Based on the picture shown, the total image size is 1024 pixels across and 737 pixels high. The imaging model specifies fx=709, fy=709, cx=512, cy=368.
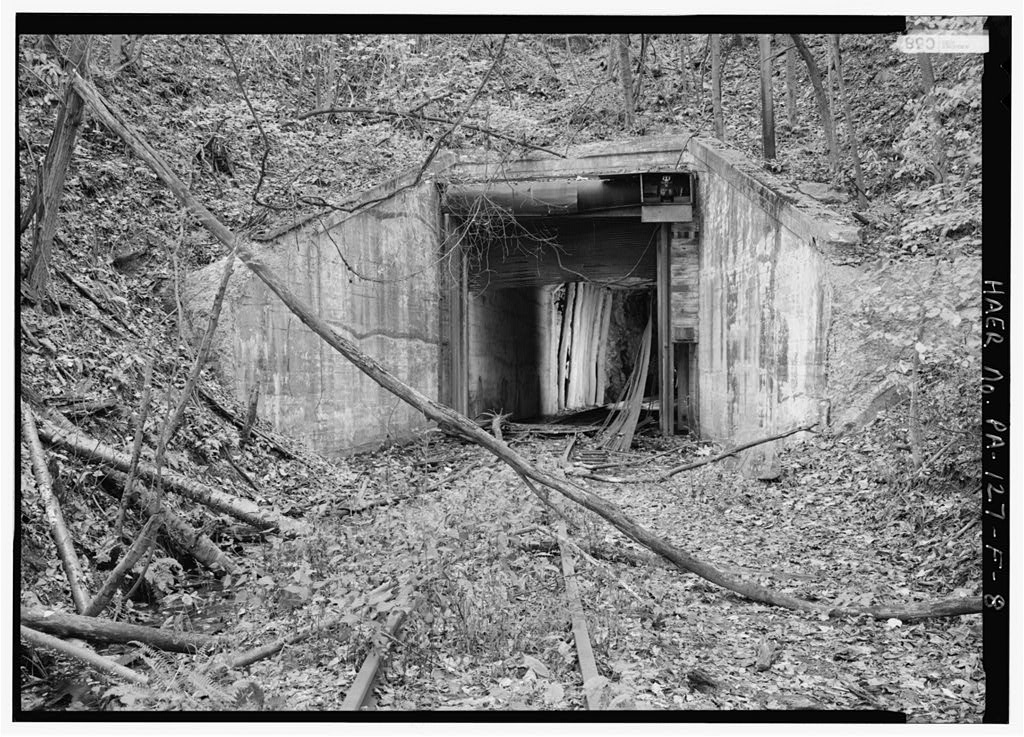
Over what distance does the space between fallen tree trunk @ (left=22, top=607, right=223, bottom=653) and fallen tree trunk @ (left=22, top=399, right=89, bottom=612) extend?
0.29m

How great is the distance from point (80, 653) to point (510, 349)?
15.3m

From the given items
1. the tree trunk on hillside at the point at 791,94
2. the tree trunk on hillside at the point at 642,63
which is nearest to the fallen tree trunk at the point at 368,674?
the tree trunk on hillside at the point at 642,63

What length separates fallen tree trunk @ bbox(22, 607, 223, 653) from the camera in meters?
3.87

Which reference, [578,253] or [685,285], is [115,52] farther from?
[578,253]

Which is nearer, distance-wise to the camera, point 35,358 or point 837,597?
point 837,597

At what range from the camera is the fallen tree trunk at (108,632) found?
152 inches

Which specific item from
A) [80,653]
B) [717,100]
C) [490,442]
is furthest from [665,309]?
[80,653]

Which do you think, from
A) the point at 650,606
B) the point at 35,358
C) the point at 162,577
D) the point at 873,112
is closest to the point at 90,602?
the point at 162,577

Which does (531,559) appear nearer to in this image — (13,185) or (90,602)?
(90,602)

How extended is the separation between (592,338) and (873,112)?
18.4 m

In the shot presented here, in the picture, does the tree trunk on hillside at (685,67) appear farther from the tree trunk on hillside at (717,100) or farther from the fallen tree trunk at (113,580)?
the fallen tree trunk at (113,580)

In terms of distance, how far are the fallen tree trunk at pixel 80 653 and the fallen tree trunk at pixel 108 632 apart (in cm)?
12

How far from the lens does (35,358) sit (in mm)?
5809

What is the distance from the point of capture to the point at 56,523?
4547mm
